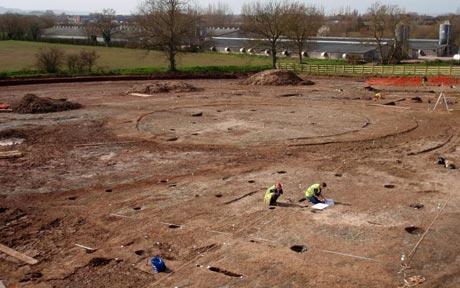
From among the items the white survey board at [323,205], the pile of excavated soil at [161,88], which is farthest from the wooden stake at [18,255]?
the pile of excavated soil at [161,88]

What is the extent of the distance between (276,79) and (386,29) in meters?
34.0

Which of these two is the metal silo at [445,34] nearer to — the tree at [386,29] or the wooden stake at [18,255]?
the tree at [386,29]

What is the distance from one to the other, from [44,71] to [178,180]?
3662 centimetres

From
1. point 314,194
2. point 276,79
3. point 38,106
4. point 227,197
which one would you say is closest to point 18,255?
point 227,197

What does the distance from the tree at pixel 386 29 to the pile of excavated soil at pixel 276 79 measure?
2918 cm

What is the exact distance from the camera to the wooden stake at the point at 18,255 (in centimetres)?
1163

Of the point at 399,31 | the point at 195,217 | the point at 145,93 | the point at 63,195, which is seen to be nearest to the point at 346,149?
the point at 195,217

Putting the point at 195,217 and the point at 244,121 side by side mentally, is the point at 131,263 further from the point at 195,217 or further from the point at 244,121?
the point at 244,121

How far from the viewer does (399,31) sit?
7525 cm

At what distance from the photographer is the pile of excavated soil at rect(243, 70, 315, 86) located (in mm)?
43378

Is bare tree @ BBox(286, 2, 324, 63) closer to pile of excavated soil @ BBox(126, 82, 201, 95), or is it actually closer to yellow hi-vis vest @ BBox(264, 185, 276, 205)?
pile of excavated soil @ BBox(126, 82, 201, 95)

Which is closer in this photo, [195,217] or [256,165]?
[195,217]

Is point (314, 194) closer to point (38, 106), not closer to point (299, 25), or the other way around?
point (38, 106)

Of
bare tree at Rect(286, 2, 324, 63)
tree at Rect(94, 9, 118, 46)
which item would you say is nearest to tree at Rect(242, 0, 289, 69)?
bare tree at Rect(286, 2, 324, 63)
